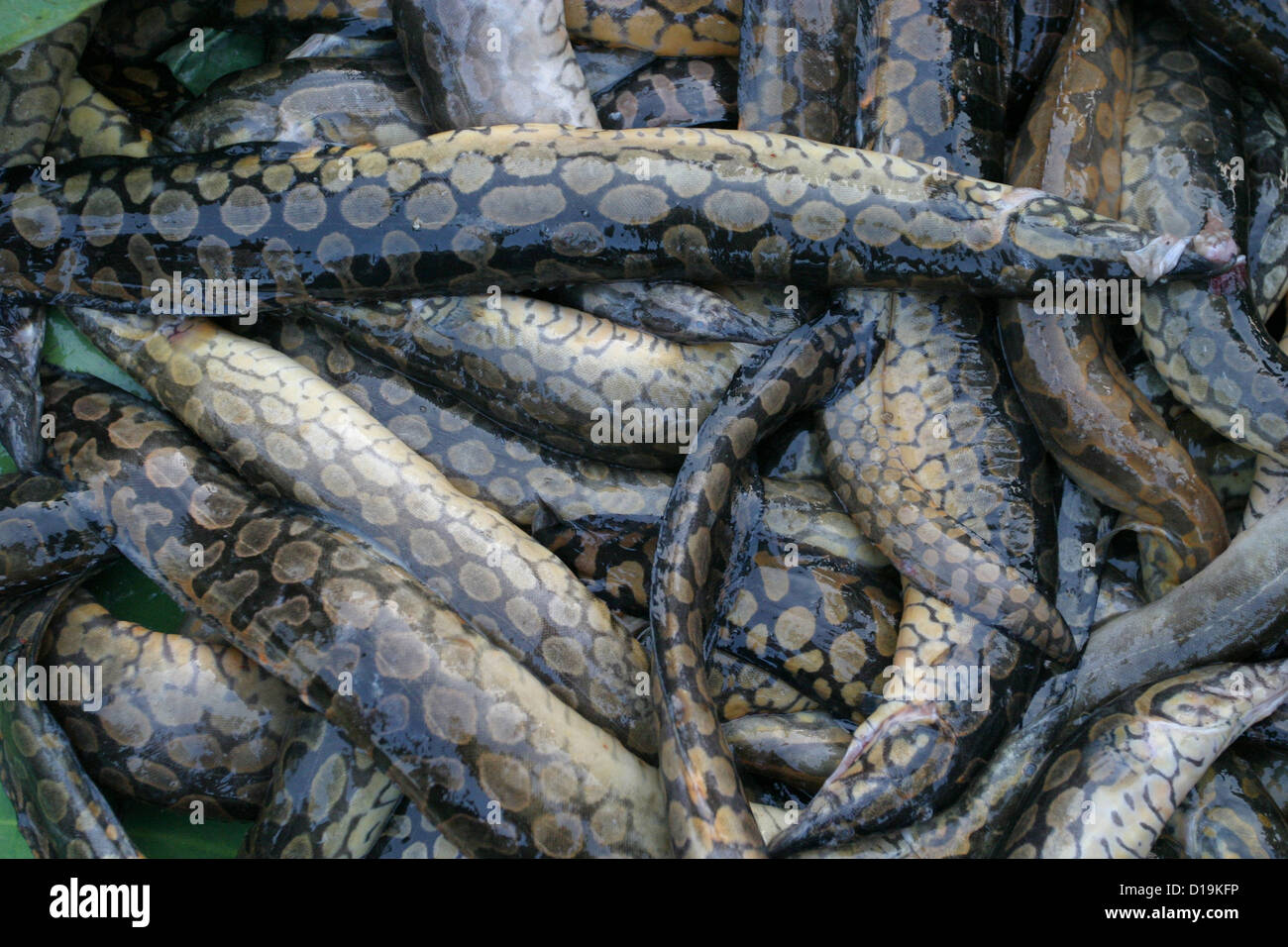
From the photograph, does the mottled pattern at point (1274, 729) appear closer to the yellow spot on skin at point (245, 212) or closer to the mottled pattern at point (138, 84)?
the yellow spot on skin at point (245, 212)

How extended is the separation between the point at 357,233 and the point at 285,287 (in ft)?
1.19

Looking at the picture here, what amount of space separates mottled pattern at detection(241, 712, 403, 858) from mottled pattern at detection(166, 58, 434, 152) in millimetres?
2288

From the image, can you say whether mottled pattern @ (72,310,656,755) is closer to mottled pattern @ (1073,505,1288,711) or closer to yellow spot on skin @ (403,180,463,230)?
yellow spot on skin @ (403,180,463,230)

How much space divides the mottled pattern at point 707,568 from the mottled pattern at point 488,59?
52.4 inches

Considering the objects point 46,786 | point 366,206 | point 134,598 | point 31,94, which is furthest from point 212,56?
point 46,786

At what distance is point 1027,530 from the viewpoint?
3.43m

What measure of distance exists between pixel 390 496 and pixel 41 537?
1.24m

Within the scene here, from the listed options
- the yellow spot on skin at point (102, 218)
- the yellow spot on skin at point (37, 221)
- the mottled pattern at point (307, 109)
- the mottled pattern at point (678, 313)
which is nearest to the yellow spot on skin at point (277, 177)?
the mottled pattern at point (307, 109)

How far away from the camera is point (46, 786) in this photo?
3.09m

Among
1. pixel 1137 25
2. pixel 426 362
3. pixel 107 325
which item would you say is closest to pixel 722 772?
pixel 426 362

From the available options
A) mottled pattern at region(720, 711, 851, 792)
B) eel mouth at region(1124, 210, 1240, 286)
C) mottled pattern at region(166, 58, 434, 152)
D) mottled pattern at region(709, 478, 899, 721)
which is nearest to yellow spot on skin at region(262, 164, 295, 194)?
mottled pattern at region(166, 58, 434, 152)

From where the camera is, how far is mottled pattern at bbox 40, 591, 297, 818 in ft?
10.6

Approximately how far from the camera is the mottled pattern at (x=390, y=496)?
3176 millimetres

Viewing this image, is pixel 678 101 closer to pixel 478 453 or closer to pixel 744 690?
pixel 478 453
